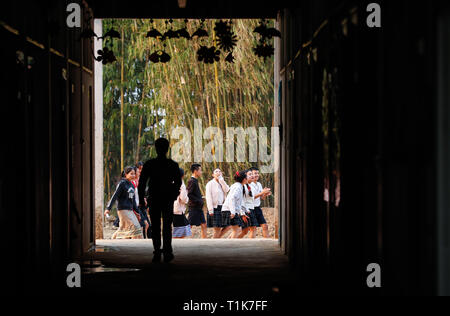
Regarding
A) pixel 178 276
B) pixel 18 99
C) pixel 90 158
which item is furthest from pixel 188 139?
pixel 18 99

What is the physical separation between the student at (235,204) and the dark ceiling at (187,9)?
2793mm

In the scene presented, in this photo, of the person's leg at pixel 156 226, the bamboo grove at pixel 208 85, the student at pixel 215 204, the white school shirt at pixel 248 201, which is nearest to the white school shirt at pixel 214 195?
the student at pixel 215 204

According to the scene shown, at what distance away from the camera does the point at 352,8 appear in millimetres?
5145

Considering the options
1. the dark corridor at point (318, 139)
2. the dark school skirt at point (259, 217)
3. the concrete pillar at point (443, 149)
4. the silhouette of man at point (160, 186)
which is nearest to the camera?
the concrete pillar at point (443, 149)

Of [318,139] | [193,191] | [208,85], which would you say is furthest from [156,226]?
[208,85]

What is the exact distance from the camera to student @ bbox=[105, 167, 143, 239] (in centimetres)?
1170

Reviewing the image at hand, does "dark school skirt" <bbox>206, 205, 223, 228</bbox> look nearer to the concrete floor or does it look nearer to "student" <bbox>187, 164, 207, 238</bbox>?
"student" <bbox>187, 164, 207, 238</bbox>

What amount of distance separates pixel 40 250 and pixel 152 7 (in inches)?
156

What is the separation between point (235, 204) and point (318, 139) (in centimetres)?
533

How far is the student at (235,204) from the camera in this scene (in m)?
11.9

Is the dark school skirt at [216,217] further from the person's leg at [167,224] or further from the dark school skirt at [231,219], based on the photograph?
the person's leg at [167,224]
